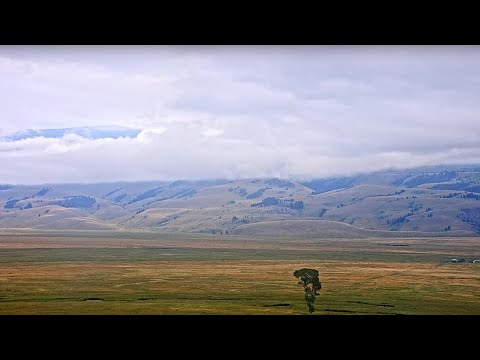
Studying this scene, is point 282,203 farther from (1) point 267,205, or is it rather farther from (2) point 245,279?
(2) point 245,279

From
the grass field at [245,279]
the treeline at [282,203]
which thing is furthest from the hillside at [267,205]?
the grass field at [245,279]

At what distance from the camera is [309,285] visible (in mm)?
8273

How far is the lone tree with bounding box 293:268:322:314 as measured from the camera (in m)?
7.57

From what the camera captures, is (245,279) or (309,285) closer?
(309,285)

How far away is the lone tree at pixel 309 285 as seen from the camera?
298 inches

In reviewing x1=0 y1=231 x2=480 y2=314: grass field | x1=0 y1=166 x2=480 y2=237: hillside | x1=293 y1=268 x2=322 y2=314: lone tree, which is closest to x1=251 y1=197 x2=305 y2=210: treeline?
x1=0 y1=166 x2=480 y2=237: hillside

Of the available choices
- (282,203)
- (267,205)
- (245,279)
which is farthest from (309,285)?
(267,205)

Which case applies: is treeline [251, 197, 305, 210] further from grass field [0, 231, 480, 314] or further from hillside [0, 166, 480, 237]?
grass field [0, 231, 480, 314]

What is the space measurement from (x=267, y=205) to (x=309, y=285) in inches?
575

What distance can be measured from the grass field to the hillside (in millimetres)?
770

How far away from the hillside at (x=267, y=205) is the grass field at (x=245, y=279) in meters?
0.77
